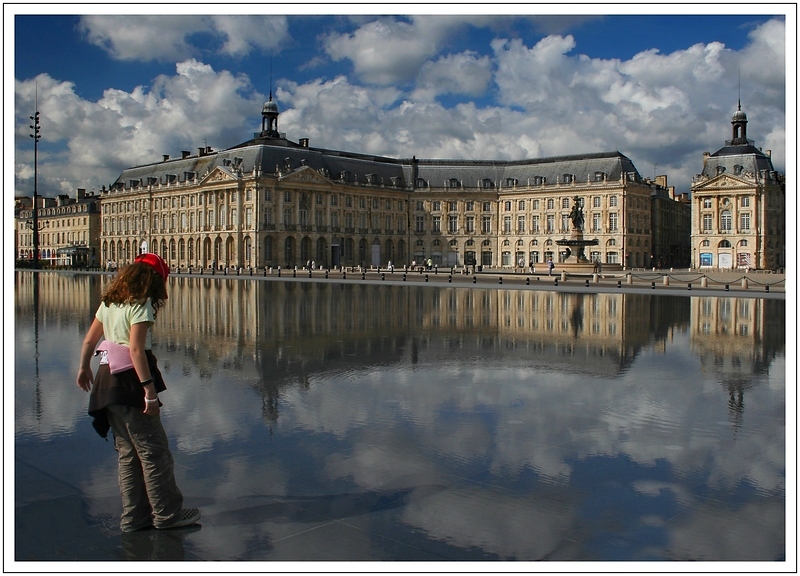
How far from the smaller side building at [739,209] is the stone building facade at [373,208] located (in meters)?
7.68

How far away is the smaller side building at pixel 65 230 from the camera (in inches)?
4852

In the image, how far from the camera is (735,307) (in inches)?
1171

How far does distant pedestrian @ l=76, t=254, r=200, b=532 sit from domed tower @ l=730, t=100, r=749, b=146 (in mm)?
103319

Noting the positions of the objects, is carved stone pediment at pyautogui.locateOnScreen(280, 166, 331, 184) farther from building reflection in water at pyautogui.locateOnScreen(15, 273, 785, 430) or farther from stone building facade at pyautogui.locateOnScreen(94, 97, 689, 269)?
building reflection in water at pyautogui.locateOnScreen(15, 273, 785, 430)

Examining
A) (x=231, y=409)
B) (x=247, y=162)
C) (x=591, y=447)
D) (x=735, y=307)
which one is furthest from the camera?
(x=247, y=162)

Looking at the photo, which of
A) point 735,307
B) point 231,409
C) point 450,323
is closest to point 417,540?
point 231,409

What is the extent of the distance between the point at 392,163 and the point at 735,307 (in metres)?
84.0

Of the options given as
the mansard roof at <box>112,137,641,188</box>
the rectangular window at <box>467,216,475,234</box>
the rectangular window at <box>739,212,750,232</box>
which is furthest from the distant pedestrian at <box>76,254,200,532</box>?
the rectangular window at <box>467,216,475,234</box>

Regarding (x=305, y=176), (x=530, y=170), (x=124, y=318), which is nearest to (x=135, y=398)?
(x=124, y=318)

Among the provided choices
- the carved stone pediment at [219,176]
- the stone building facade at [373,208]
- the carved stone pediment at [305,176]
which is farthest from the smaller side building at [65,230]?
the carved stone pediment at [305,176]

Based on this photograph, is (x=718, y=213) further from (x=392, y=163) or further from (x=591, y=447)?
(x=591, y=447)

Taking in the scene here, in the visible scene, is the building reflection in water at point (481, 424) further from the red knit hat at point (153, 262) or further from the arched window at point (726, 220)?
the arched window at point (726, 220)

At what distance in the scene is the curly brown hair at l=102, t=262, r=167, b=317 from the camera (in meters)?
5.59

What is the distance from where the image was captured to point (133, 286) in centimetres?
559
